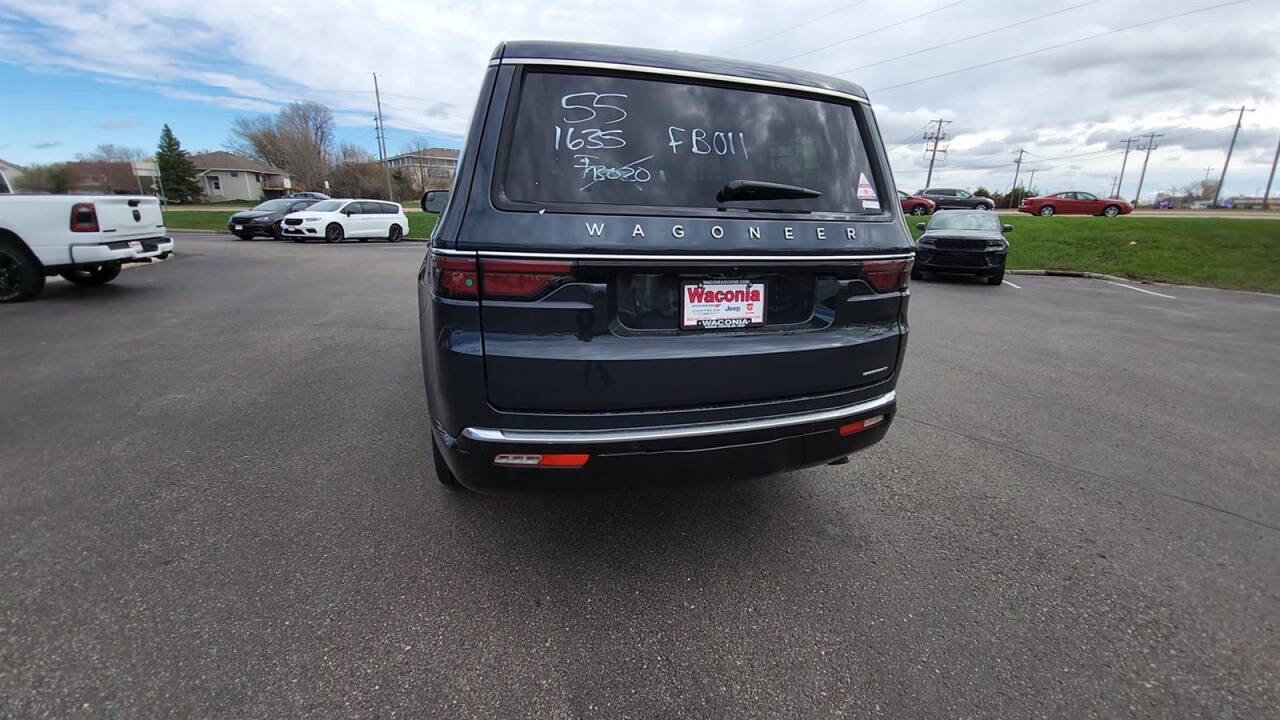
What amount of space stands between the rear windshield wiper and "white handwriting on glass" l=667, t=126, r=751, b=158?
0.14 metres

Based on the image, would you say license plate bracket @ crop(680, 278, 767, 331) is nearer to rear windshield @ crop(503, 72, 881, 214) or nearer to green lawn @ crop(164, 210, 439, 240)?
rear windshield @ crop(503, 72, 881, 214)

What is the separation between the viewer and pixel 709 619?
2207 mm

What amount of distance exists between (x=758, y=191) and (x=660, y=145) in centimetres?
40

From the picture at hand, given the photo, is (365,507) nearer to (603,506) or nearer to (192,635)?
(192,635)

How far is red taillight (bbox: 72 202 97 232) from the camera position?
751cm

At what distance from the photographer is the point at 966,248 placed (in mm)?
11758

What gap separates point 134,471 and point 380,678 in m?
2.38

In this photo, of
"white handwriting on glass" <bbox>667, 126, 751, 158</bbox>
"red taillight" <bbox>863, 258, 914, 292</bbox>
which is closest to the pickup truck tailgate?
"white handwriting on glass" <bbox>667, 126, 751, 158</bbox>

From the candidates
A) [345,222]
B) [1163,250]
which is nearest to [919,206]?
[1163,250]

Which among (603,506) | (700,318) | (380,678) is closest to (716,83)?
(700,318)

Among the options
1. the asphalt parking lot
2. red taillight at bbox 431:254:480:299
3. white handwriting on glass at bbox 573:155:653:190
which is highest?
white handwriting on glass at bbox 573:155:653:190

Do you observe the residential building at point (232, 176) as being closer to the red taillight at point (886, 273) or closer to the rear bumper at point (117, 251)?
the rear bumper at point (117, 251)

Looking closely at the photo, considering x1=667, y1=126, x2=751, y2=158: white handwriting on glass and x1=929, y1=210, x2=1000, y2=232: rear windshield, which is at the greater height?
x1=667, y1=126, x2=751, y2=158: white handwriting on glass

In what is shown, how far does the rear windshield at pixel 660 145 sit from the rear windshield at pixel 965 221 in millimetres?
11846
